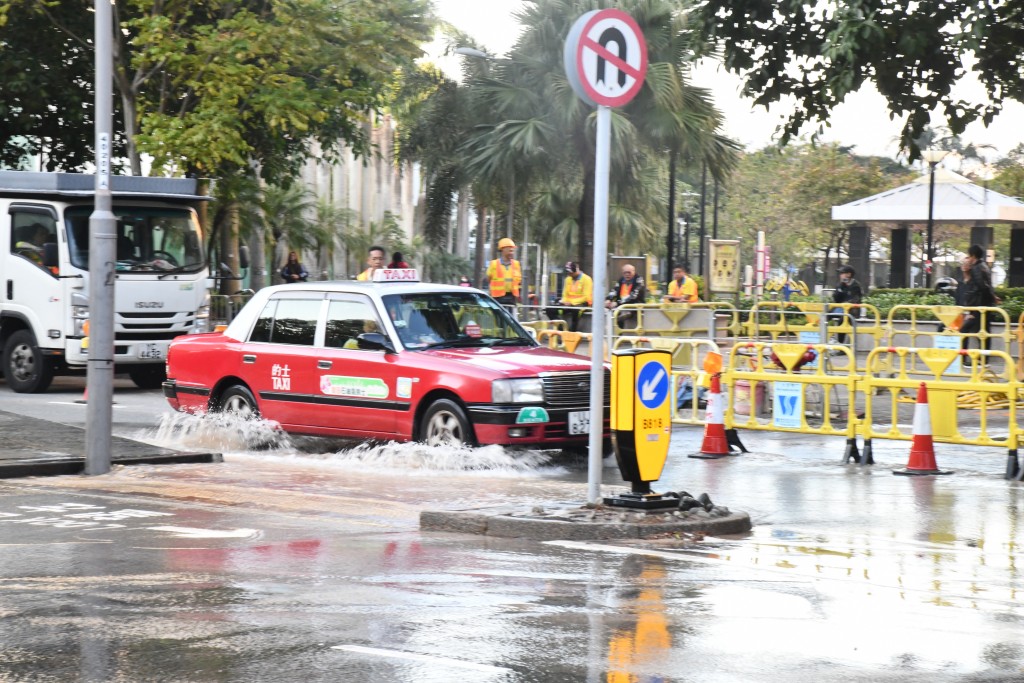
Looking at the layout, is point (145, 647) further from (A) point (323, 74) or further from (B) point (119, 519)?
(A) point (323, 74)

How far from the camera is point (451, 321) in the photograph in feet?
45.4

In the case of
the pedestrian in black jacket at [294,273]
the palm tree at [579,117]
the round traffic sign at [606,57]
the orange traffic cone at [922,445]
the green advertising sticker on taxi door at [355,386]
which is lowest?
the orange traffic cone at [922,445]

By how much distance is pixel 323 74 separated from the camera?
92.3 feet

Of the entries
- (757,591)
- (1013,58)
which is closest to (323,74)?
(1013,58)

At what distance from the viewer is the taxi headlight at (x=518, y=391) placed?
1252cm

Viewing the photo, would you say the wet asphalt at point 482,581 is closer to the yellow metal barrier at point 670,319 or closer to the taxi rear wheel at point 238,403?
the taxi rear wheel at point 238,403

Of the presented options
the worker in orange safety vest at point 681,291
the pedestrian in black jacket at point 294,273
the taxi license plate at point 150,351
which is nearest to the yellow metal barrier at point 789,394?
the taxi license plate at point 150,351

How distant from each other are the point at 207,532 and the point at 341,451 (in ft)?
15.2

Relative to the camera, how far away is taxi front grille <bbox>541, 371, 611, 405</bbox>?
12758 millimetres

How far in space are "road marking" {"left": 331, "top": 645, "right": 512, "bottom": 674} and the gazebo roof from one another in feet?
109

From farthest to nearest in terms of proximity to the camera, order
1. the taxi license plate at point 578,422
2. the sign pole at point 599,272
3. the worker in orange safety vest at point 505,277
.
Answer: the worker in orange safety vest at point 505,277, the taxi license plate at point 578,422, the sign pole at point 599,272

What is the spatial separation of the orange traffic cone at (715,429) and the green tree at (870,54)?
4018mm

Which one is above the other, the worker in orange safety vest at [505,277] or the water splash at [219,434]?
the worker in orange safety vest at [505,277]

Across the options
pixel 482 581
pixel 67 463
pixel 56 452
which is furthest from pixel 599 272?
pixel 56 452
